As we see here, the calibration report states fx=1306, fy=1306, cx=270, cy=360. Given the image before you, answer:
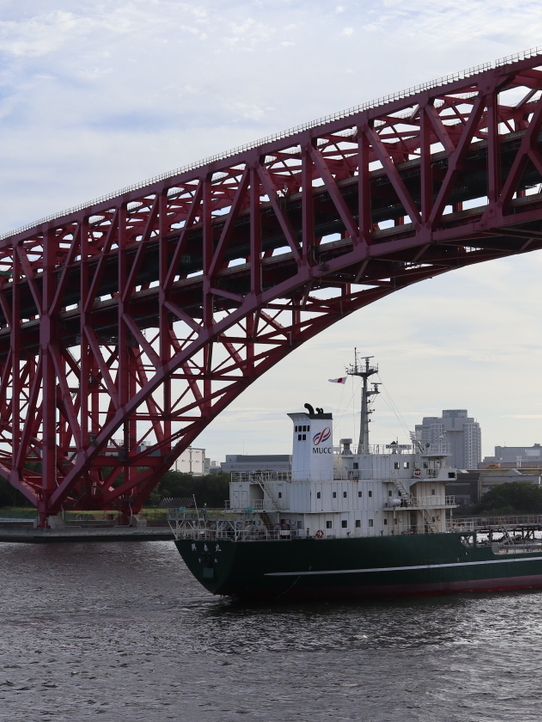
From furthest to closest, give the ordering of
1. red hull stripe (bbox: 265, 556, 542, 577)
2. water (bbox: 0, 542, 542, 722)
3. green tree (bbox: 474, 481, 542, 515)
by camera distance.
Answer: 1. green tree (bbox: 474, 481, 542, 515)
2. red hull stripe (bbox: 265, 556, 542, 577)
3. water (bbox: 0, 542, 542, 722)

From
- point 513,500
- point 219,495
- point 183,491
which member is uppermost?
point 183,491

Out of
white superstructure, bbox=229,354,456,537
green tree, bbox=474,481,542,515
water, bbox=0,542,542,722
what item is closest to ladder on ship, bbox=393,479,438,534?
white superstructure, bbox=229,354,456,537

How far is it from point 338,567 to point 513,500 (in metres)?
74.3

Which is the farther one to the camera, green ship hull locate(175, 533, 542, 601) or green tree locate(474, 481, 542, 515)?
green tree locate(474, 481, 542, 515)

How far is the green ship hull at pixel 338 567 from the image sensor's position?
48.6 metres

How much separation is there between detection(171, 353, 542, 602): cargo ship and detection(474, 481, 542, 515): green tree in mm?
62149

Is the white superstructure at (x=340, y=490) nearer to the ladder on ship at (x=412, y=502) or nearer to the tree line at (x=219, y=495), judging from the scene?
the ladder on ship at (x=412, y=502)

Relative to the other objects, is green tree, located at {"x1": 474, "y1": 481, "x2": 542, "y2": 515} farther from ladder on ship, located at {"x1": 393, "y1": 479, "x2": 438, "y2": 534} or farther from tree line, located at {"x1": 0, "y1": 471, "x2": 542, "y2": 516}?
ladder on ship, located at {"x1": 393, "y1": 479, "x2": 438, "y2": 534}

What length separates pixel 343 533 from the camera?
51344 millimetres

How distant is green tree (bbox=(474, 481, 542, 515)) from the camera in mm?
118000

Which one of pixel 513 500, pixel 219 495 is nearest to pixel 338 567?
pixel 219 495

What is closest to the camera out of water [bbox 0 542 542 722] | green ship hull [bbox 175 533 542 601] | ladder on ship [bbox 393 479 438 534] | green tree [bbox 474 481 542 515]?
water [bbox 0 542 542 722]

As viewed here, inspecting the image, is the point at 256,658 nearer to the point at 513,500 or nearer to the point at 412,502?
the point at 412,502

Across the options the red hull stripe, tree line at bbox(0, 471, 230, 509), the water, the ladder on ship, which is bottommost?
the water
